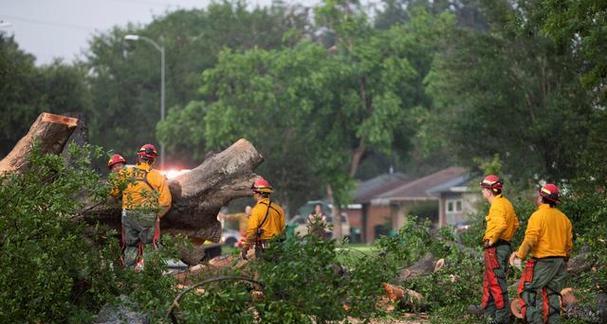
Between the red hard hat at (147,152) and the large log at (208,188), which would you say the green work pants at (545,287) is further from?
the red hard hat at (147,152)

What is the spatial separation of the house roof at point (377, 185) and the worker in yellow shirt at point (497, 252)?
236 feet

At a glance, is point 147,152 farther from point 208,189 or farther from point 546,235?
point 546,235

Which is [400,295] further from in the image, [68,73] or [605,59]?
[68,73]

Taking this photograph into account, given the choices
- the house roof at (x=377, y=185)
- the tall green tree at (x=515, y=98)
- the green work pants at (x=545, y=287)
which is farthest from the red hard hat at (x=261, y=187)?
the house roof at (x=377, y=185)

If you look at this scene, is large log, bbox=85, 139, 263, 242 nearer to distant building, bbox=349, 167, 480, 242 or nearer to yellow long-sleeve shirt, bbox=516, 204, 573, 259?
yellow long-sleeve shirt, bbox=516, 204, 573, 259

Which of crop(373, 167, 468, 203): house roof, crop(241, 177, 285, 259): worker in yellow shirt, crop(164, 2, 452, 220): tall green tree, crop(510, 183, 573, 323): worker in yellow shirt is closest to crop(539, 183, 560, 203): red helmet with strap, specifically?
crop(510, 183, 573, 323): worker in yellow shirt

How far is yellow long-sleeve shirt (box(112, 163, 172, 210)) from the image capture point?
1293 centimetres

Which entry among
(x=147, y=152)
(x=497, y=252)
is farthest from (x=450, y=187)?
(x=497, y=252)

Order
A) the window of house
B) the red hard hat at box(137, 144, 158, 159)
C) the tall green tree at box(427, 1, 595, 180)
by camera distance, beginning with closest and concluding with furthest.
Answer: the red hard hat at box(137, 144, 158, 159) → the tall green tree at box(427, 1, 595, 180) → the window of house

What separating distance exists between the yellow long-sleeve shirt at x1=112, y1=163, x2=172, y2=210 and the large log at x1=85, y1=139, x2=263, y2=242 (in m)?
0.35

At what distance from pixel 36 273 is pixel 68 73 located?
49.7 meters

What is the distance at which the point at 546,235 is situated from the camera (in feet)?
45.6

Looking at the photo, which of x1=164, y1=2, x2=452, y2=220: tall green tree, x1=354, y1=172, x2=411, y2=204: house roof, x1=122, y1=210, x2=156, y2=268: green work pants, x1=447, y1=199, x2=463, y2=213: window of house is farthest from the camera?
x1=354, y1=172, x2=411, y2=204: house roof

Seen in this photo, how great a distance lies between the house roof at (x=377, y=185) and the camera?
8856cm
